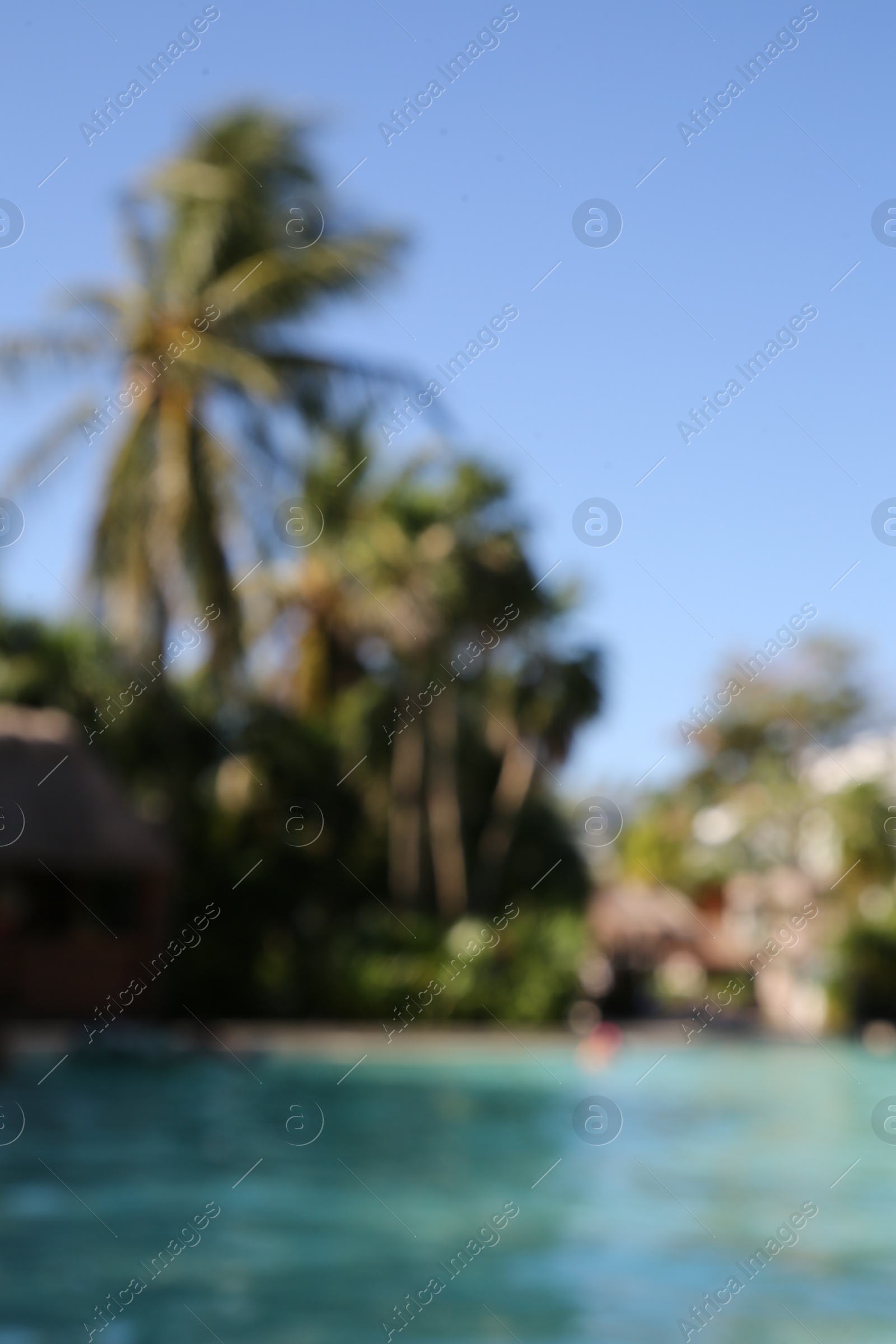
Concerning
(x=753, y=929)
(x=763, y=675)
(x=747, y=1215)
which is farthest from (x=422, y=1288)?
(x=763, y=675)

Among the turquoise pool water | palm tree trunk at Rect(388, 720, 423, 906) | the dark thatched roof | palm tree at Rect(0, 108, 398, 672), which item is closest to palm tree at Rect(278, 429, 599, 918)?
palm tree trunk at Rect(388, 720, 423, 906)

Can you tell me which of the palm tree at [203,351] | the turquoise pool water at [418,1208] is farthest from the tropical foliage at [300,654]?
the turquoise pool water at [418,1208]

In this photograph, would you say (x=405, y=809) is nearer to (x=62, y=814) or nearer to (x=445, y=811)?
(x=445, y=811)

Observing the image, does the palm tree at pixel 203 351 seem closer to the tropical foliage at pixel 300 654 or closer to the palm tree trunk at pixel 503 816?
the tropical foliage at pixel 300 654

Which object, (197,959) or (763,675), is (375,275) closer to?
(197,959)

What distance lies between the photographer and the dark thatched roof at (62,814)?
76.1 ft

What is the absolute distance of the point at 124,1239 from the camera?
9.97 meters

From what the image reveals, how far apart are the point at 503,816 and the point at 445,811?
197cm

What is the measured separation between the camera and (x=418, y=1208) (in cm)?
1149

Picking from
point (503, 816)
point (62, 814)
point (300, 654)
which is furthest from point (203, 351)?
point (503, 816)

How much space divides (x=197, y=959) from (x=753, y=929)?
2586 cm

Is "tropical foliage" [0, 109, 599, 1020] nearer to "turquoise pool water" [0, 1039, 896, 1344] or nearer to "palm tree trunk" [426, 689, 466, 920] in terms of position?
"palm tree trunk" [426, 689, 466, 920]

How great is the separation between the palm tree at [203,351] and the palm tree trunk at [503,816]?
10.3 metres

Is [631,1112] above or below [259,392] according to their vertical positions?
below
